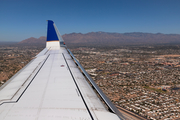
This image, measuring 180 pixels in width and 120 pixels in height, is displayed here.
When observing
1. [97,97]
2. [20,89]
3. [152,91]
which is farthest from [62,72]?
[152,91]

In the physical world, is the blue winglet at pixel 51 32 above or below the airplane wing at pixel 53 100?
above

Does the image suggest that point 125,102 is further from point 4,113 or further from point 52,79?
point 4,113

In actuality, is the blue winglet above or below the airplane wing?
above

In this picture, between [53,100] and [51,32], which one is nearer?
[53,100]

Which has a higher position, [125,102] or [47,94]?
[47,94]

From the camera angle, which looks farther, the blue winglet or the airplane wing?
the blue winglet

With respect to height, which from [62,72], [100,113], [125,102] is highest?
[62,72]

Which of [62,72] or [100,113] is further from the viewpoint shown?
[62,72]

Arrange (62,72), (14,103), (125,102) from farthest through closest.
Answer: (125,102) → (62,72) → (14,103)

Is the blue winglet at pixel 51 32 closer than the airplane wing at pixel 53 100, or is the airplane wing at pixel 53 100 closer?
the airplane wing at pixel 53 100

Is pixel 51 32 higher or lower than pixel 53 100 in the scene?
higher

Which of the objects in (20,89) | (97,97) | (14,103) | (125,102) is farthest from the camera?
(125,102)
